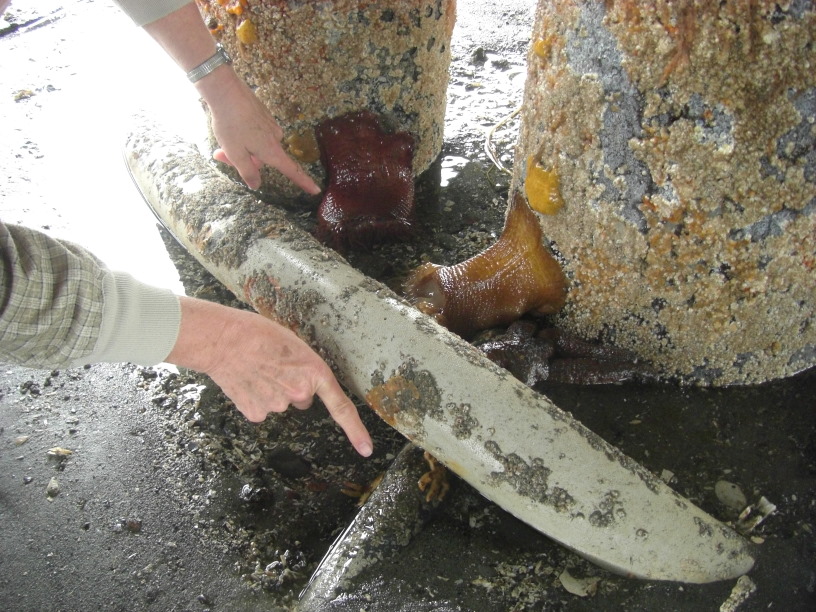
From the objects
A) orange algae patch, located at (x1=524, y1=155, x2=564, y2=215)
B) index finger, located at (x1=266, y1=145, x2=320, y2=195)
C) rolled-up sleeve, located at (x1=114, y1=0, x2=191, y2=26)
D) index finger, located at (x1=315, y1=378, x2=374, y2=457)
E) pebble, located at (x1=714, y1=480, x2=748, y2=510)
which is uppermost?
rolled-up sleeve, located at (x1=114, y1=0, x2=191, y2=26)

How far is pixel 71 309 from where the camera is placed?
4.93 feet

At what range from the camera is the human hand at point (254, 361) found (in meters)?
1.75

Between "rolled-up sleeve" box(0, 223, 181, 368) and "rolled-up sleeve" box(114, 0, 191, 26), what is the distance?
43.0 inches

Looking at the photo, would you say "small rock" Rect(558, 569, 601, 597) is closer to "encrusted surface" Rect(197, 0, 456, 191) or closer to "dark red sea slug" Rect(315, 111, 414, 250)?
"dark red sea slug" Rect(315, 111, 414, 250)

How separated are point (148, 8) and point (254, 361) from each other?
1.32 meters

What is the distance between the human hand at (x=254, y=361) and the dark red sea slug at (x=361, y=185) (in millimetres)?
1232

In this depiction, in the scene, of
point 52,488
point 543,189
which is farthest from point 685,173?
point 52,488

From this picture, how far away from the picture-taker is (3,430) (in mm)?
2424

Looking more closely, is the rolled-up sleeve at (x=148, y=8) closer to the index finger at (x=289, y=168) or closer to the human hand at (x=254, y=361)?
the index finger at (x=289, y=168)

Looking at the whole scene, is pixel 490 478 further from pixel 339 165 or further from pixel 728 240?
pixel 339 165

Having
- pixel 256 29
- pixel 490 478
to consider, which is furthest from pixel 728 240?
pixel 256 29

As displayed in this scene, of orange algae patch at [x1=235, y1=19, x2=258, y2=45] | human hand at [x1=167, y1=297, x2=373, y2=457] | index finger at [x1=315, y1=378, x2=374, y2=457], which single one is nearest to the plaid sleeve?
human hand at [x1=167, y1=297, x2=373, y2=457]

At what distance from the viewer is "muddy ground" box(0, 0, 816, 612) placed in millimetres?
1925

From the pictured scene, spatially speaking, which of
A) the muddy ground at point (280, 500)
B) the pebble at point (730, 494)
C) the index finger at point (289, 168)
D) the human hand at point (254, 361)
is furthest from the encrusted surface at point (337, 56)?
the pebble at point (730, 494)
